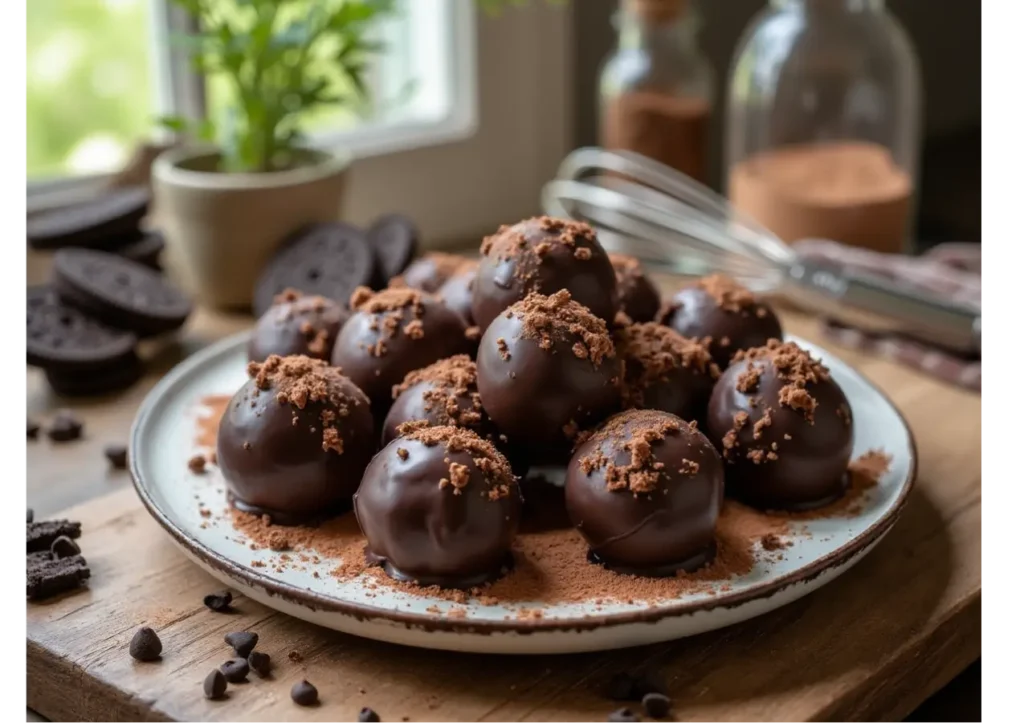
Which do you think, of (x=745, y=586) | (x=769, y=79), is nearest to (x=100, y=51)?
Answer: (x=769, y=79)

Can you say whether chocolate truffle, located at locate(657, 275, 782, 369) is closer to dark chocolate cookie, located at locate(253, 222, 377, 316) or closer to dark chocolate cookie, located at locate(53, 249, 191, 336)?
dark chocolate cookie, located at locate(253, 222, 377, 316)

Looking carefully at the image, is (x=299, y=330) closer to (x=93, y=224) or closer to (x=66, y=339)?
(x=66, y=339)

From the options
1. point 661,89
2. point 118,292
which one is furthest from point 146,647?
point 661,89

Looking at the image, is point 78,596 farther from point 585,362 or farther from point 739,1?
point 739,1

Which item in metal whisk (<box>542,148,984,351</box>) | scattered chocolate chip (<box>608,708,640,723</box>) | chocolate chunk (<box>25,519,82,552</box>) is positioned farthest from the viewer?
metal whisk (<box>542,148,984,351</box>)

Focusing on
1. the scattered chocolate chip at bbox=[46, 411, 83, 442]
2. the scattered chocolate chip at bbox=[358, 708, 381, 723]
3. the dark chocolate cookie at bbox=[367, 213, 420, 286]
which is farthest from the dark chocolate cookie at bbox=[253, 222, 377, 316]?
the scattered chocolate chip at bbox=[358, 708, 381, 723]

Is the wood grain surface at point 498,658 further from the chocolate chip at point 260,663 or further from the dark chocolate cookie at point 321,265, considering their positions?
the dark chocolate cookie at point 321,265

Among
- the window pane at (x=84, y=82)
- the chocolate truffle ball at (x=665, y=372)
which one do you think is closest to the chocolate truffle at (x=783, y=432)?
the chocolate truffle ball at (x=665, y=372)
